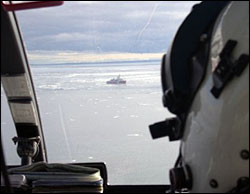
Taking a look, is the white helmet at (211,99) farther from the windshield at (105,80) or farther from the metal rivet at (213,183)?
the windshield at (105,80)

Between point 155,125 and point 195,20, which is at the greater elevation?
point 195,20

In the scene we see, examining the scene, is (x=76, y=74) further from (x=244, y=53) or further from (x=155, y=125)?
(x=244, y=53)

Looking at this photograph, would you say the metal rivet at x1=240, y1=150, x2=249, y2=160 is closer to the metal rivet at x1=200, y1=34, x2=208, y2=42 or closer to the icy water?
the metal rivet at x1=200, y1=34, x2=208, y2=42

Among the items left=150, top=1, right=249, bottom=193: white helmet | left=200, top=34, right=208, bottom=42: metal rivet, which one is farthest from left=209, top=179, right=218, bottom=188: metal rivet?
left=200, top=34, right=208, bottom=42: metal rivet

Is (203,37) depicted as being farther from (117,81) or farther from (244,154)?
(117,81)

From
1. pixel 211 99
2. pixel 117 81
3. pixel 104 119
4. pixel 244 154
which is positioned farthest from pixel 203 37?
pixel 104 119

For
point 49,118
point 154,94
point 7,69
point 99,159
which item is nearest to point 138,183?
point 99,159

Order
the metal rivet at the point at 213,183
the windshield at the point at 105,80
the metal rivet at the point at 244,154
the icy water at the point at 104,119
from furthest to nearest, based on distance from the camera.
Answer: the icy water at the point at 104,119
the windshield at the point at 105,80
the metal rivet at the point at 213,183
the metal rivet at the point at 244,154

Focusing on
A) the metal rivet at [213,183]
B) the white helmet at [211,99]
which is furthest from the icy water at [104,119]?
the metal rivet at [213,183]
